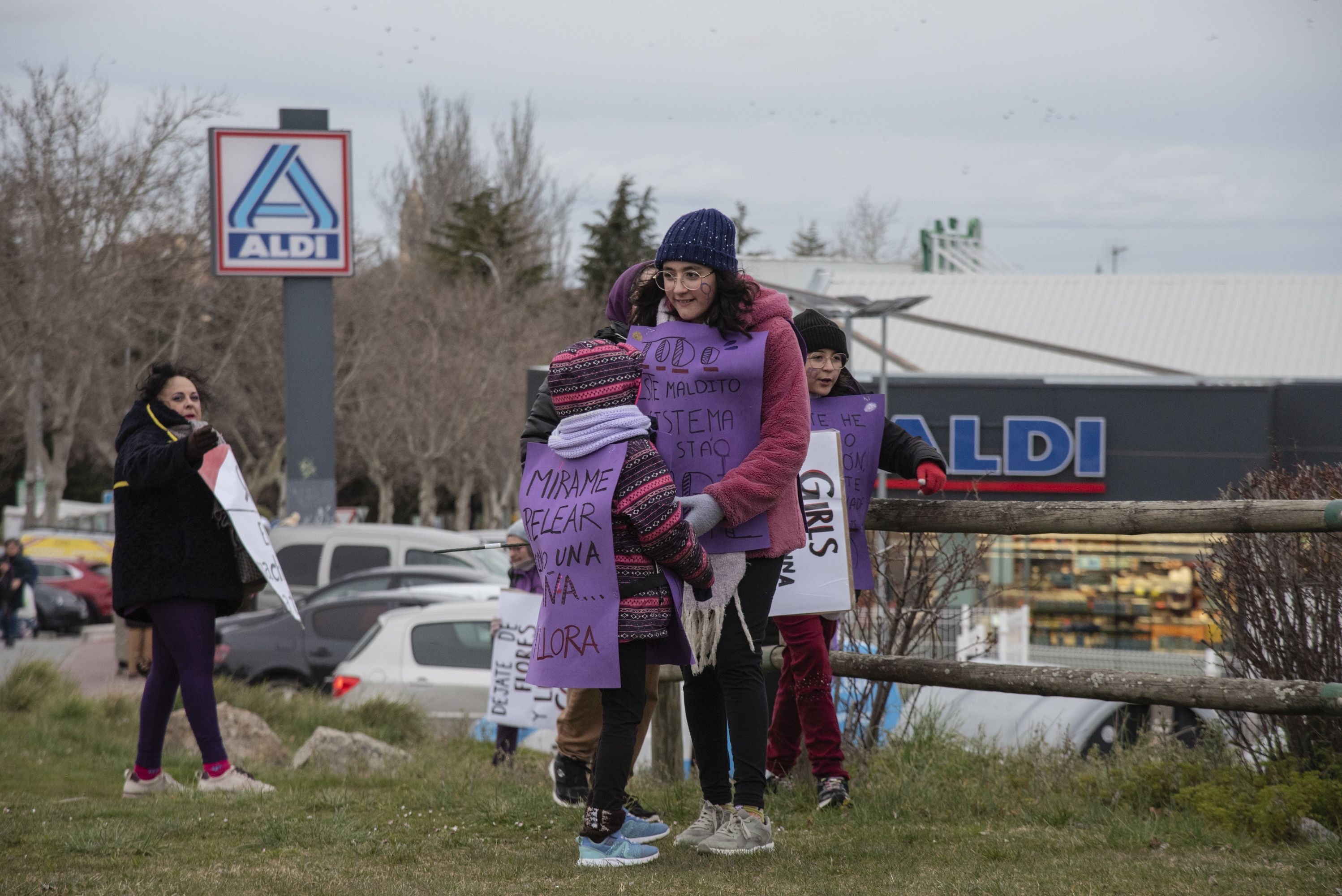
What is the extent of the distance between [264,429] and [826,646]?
3620cm

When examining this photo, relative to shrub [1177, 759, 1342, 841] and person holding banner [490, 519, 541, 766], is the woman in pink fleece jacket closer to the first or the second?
shrub [1177, 759, 1342, 841]

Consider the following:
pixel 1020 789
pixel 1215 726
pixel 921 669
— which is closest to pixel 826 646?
pixel 921 669

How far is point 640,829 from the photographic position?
409 cm

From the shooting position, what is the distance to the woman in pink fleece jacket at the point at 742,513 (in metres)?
3.90

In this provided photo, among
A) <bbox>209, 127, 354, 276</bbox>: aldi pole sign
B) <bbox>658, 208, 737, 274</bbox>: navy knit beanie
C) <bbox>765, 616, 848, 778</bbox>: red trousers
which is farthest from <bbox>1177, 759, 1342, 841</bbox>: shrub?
<bbox>209, 127, 354, 276</bbox>: aldi pole sign

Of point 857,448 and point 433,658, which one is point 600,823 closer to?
point 857,448

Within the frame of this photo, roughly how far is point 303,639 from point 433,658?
2207mm

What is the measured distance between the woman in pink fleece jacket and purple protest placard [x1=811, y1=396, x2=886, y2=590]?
2.87 ft

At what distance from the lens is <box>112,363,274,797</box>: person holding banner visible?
5438mm

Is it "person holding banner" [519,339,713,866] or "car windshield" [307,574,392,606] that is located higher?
"person holding banner" [519,339,713,866]

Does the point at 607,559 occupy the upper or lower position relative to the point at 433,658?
upper

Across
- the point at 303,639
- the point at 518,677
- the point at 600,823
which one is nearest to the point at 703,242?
the point at 600,823

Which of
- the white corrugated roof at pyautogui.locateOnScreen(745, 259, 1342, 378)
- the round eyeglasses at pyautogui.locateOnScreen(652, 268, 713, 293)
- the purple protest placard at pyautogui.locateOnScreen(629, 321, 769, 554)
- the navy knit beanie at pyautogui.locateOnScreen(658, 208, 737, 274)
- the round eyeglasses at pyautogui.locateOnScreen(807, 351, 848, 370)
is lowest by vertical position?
the purple protest placard at pyautogui.locateOnScreen(629, 321, 769, 554)

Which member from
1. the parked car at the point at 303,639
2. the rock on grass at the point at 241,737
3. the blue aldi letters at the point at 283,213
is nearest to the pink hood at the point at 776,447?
the rock on grass at the point at 241,737
